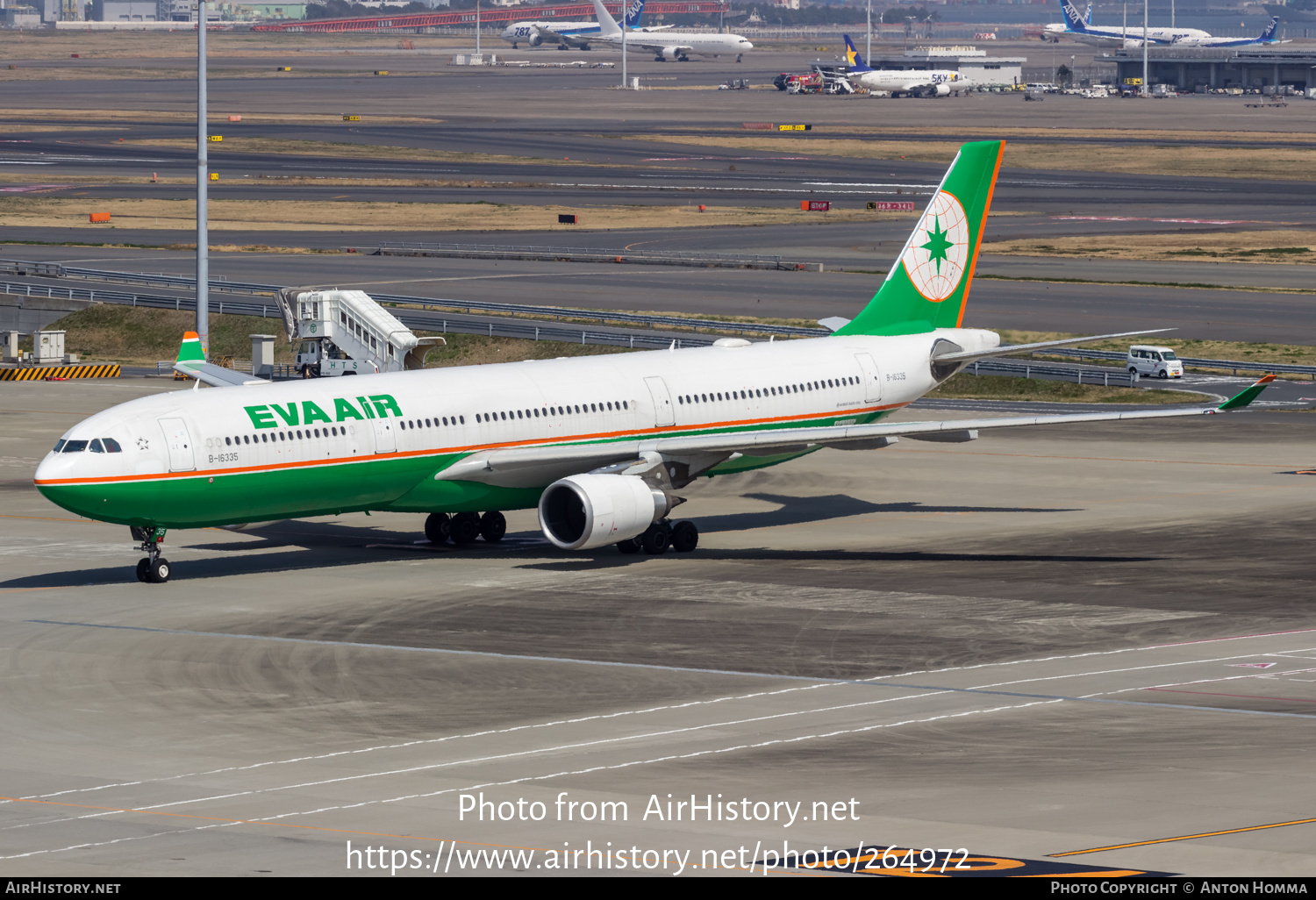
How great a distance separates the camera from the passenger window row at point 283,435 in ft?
156

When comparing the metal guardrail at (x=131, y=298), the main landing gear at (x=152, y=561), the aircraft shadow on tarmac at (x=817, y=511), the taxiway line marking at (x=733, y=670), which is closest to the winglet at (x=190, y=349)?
the main landing gear at (x=152, y=561)

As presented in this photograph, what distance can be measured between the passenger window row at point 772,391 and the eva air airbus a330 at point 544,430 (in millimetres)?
63

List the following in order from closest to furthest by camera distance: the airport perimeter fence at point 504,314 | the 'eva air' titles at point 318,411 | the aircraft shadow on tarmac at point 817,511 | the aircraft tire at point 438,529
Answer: the 'eva air' titles at point 318,411
the aircraft tire at point 438,529
the aircraft shadow on tarmac at point 817,511
the airport perimeter fence at point 504,314

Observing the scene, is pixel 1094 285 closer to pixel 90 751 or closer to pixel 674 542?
pixel 674 542

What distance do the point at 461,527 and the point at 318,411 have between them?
7.52m

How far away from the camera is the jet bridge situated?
86312 mm

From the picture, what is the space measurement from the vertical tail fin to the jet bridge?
92.3 feet

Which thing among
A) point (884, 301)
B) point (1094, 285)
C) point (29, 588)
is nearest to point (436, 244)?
point (1094, 285)

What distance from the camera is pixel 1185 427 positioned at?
259ft

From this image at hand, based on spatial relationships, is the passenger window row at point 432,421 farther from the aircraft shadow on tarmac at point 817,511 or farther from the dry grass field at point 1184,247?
the dry grass field at point 1184,247

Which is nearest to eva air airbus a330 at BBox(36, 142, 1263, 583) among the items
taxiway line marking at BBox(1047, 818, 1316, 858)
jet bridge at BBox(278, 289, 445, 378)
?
jet bridge at BBox(278, 289, 445, 378)

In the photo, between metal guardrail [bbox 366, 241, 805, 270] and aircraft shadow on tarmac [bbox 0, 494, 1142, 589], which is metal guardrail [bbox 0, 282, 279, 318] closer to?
metal guardrail [bbox 366, 241, 805, 270]

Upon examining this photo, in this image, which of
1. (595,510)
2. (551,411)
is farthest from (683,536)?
(551,411)

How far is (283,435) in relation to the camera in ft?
158
